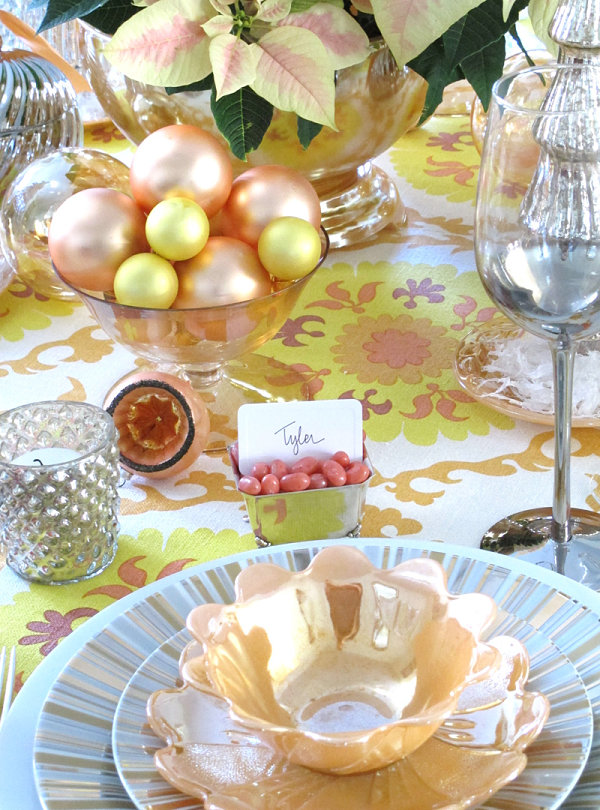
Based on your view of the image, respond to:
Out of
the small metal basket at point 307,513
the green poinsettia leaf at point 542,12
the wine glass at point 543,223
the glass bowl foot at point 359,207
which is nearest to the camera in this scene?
→ the wine glass at point 543,223

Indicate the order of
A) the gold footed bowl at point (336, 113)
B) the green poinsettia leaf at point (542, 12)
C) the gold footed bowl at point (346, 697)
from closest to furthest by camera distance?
the gold footed bowl at point (346, 697)
the green poinsettia leaf at point (542, 12)
the gold footed bowl at point (336, 113)

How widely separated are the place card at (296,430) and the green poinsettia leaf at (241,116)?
20 centimetres

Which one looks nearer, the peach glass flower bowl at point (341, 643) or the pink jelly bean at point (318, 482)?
the peach glass flower bowl at point (341, 643)

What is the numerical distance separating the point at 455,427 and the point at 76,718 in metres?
0.36

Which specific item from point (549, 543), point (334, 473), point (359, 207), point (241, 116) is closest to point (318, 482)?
point (334, 473)

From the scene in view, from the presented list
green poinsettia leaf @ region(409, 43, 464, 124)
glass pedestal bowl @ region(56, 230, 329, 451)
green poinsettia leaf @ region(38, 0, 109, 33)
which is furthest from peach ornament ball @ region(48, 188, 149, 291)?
green poinsettia leaf @ region(409, 43, 464, 124)

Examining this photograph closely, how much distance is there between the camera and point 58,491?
0.53 m

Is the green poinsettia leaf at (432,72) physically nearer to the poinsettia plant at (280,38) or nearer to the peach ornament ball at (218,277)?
the poinsettia plant at (280,38)

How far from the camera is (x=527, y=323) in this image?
1.57 ft

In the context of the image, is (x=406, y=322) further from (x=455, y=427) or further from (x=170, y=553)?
(x=170, y=553)

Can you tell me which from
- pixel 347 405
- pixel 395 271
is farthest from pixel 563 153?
pixel 395 271

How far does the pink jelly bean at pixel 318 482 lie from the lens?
0.54 meters

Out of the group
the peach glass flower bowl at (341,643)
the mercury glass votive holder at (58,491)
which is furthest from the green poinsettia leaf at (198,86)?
the peach glass flower bowl at (341,643)

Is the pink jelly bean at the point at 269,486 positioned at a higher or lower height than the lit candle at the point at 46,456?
lower
